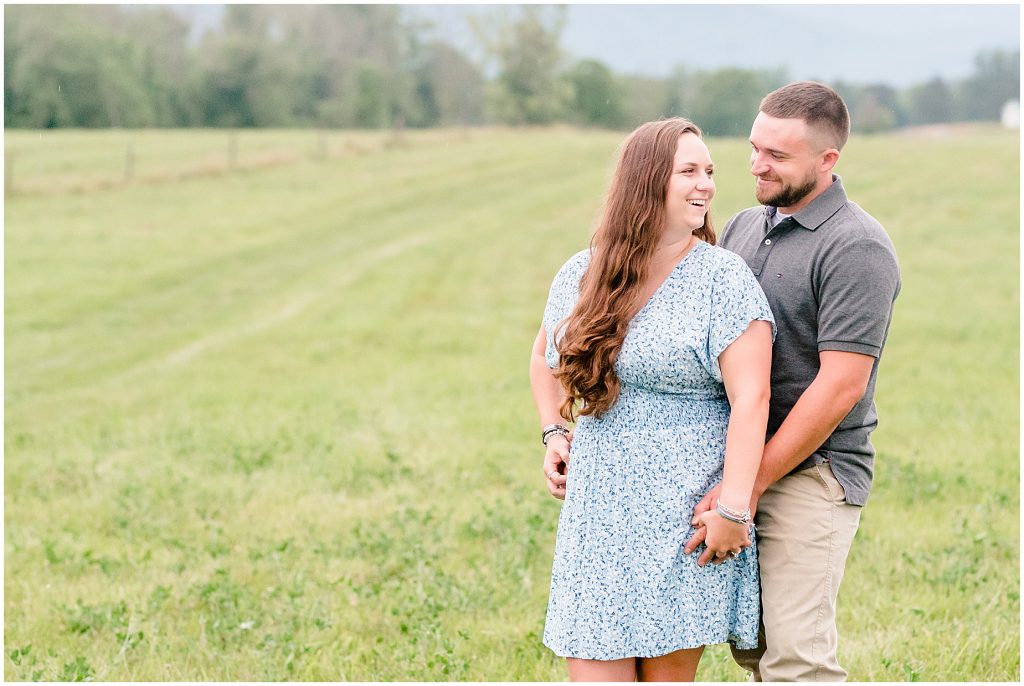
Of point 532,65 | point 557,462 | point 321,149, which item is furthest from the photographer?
point 321,149

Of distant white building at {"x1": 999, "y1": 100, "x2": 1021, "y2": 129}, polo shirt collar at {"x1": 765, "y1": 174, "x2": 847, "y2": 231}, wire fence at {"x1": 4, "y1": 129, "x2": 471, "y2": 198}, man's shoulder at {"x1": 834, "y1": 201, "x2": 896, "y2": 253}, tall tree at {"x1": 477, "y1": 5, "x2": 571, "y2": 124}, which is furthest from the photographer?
distant white building at {"x1": 999, "y1": 100, "x2": 1021, "y2": 129}

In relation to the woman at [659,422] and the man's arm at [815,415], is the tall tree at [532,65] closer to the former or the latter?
the woman at [659,422]

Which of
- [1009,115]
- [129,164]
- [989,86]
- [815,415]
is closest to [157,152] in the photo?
[129,164]

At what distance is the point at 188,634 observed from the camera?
5.09 metres

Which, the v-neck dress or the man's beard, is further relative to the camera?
the man's beard

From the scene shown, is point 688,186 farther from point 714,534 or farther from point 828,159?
point 714,534

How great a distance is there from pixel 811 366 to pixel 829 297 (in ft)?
0.80

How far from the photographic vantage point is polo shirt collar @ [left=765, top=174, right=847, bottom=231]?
331 cm

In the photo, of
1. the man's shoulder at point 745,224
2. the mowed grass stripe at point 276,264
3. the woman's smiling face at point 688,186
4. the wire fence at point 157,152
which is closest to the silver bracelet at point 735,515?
the woman's smiling face at point 688,186

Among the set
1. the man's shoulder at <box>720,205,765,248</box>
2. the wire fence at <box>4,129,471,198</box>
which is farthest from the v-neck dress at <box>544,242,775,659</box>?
the wire fence at <box>4,129,471,198</box>

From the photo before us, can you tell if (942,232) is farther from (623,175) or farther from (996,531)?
(623,175)

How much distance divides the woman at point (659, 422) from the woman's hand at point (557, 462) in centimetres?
22

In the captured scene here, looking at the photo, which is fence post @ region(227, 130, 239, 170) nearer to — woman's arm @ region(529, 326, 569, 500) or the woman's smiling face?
woman's arm @ region(529, 326, 569, 500)

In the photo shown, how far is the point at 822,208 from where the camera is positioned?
10.9ft
